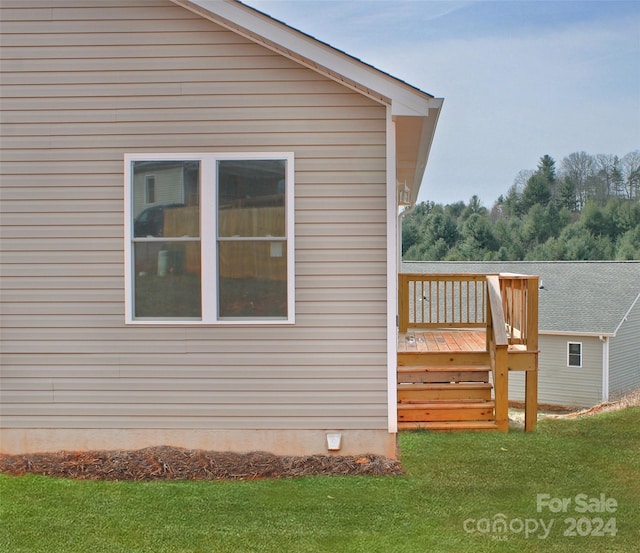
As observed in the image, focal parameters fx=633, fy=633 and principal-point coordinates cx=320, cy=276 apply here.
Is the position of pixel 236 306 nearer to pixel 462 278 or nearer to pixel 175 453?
pixel 175 453

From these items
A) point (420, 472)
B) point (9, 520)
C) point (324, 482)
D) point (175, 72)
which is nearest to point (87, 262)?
point (175, 72)

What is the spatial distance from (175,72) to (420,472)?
3.77 metres

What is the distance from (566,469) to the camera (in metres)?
4.91

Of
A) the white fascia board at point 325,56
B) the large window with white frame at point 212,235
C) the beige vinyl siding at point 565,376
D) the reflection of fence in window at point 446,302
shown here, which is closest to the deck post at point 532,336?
the reflection of fence in window at point 446,302

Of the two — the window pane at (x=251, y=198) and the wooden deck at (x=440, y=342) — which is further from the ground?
the window pane at (x=251, y=198)

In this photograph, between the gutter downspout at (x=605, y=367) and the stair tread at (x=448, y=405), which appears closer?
the stair tread at (x=448, y=405)

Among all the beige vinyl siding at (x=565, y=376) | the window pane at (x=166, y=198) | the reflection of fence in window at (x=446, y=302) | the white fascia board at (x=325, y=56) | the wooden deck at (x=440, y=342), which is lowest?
the beige vinyl siding at (x=565, y=376)

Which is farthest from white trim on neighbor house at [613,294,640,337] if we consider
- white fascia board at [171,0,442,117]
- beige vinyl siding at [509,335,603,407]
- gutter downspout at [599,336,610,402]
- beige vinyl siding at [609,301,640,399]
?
white fascia board at [171,0,442,117]

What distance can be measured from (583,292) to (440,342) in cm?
1534

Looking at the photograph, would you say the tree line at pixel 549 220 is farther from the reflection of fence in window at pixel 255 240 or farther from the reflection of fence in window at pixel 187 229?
the reflection of fence in window at pixel 187 229

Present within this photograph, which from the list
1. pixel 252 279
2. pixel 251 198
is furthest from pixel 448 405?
pixel 251 198

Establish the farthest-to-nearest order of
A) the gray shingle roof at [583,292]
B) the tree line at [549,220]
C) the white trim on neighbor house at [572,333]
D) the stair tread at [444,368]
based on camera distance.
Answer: the tree line at [549,220], the gray shingle roof at [583,292], the white trim on neighbor house at [572,333], the stair tread at [444,368]

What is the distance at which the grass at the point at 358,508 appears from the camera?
149 inches

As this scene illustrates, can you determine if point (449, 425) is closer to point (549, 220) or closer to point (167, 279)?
point (167, 279)
